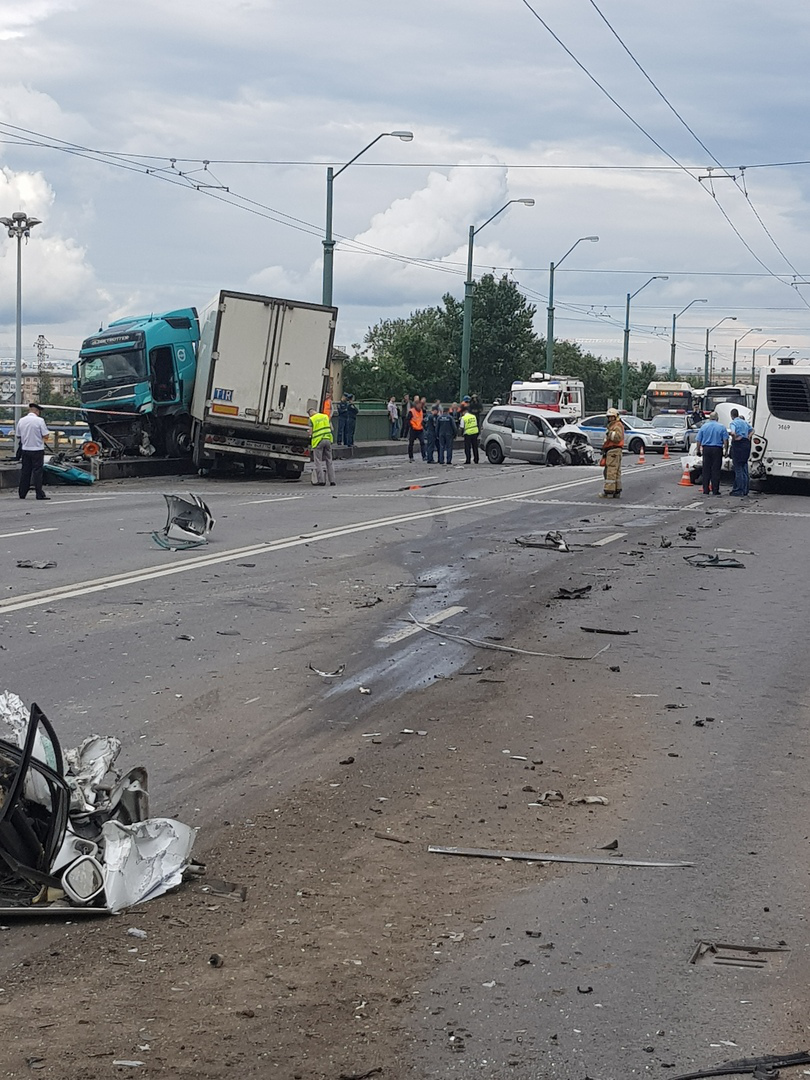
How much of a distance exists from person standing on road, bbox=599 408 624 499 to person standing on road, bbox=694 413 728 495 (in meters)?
2.75

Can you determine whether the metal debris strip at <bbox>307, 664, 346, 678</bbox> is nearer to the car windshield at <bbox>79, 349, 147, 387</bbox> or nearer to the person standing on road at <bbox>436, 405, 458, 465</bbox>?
the car windshield at <bbox>79, 349, 147, 387</bbox>

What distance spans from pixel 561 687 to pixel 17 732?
429 centimetres

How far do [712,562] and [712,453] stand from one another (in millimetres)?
12035

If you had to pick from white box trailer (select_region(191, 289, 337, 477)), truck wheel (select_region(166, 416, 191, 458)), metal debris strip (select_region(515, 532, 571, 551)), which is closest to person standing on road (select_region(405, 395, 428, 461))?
truck wheel (select_region(166, 416, 191, 458))

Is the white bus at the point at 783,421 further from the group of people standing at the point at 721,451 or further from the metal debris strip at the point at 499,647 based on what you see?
the metal debris strip at the point at 499,647

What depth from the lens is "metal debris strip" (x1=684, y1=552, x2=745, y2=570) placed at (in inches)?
583

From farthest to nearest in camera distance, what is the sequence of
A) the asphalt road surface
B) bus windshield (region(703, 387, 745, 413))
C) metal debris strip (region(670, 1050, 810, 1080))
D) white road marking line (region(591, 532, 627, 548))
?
bus windshield (region(703, 387, 745, 413)) < white road marking line (region(591, 532, 627, 548)) < the asphalt road surface < metal debris strip (region(670, 1050, 810, 1080))

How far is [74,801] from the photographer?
16.3 ft

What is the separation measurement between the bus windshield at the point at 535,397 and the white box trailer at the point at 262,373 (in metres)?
27.2

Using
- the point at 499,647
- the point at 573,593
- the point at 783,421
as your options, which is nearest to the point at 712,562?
the point at 573,593

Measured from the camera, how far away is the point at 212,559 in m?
13.9

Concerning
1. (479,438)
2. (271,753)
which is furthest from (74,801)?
(479,438)

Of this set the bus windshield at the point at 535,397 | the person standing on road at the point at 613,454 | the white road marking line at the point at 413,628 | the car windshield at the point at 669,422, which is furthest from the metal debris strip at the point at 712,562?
the car windshield at the point at 669,422

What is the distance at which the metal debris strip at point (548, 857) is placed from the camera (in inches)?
209
